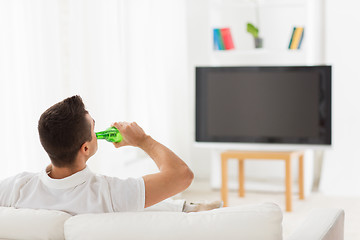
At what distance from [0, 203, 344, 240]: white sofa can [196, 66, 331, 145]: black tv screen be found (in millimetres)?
2996

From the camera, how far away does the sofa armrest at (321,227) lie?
4.93ft

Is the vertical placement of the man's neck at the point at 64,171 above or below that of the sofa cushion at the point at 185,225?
above

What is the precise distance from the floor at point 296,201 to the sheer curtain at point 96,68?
19.5 inches

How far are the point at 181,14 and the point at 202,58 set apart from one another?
0.65 m

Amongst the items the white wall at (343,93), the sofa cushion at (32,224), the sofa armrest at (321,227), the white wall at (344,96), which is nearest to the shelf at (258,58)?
the white wall at (343,93)

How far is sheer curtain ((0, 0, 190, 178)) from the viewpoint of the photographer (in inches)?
110

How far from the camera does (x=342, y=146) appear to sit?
5.03m

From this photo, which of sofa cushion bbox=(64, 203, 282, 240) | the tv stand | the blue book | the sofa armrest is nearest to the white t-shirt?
sofa cushion bbox=(64, 203, 282, 240)

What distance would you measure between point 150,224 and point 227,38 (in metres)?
3.88

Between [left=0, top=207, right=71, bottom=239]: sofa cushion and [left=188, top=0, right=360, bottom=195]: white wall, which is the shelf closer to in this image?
[left=188, top=0, right=360, bottom=195]: white wall

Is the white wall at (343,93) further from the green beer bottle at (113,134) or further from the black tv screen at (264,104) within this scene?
the green beer bottle at (113,134)

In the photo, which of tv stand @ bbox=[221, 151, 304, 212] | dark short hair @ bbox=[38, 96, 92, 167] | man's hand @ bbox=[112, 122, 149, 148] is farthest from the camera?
tv stand @ bbox=[221, 151, 304, 212]

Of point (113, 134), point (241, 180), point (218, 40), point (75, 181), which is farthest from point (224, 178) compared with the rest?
point (75, 181)

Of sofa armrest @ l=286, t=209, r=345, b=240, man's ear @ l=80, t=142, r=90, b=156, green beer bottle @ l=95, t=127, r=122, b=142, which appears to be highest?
green beer bottle @ l=95, t=127, r=122, b=142
